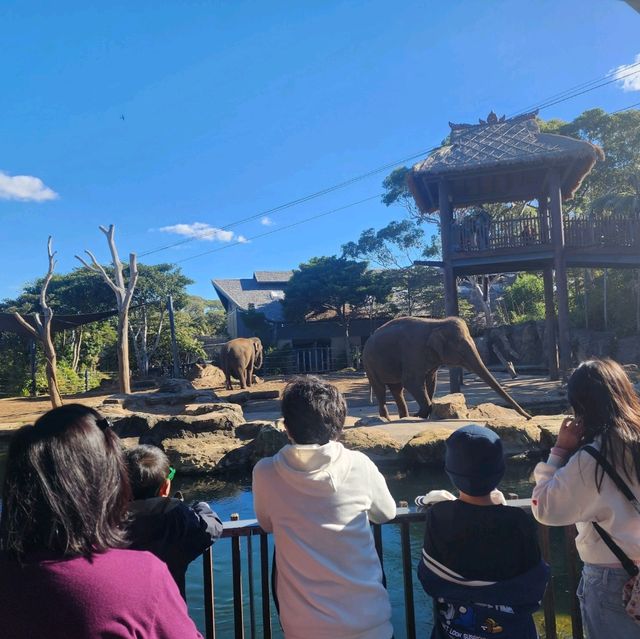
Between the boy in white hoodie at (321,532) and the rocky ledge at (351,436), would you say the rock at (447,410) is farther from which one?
the boy in white hoodie at (321,532)

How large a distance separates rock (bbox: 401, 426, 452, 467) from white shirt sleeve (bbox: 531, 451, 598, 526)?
4.94m

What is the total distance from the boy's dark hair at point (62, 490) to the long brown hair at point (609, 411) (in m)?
1.28

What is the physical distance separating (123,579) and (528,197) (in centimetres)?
1507

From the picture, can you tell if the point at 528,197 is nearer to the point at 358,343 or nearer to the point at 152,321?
the point at 358,343

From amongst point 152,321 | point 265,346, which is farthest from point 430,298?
point 152,321

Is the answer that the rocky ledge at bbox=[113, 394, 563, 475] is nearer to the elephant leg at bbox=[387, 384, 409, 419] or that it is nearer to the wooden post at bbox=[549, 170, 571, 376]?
the elephant leg at bbox=[387, 384, 409, 419]

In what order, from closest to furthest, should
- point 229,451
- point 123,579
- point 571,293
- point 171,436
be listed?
point 123,579
point 229,451
point 171,436
point 571,293

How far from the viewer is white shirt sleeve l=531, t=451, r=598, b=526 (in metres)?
1.56

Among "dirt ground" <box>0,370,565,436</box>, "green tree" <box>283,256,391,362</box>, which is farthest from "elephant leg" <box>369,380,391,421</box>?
"green tree" <box>283,256,391,362</box>

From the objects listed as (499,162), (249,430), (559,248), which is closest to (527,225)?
(559,248)

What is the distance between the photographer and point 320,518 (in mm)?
1633

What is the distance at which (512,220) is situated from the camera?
42.1 feet

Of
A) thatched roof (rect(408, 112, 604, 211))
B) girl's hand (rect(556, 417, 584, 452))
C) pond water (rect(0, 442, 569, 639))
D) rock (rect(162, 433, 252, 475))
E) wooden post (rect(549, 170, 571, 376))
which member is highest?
thatched roof (rect(408, 112, 604, 211))

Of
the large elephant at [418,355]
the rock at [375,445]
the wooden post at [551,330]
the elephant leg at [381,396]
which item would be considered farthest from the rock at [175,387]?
the wooden post at [551,330]
